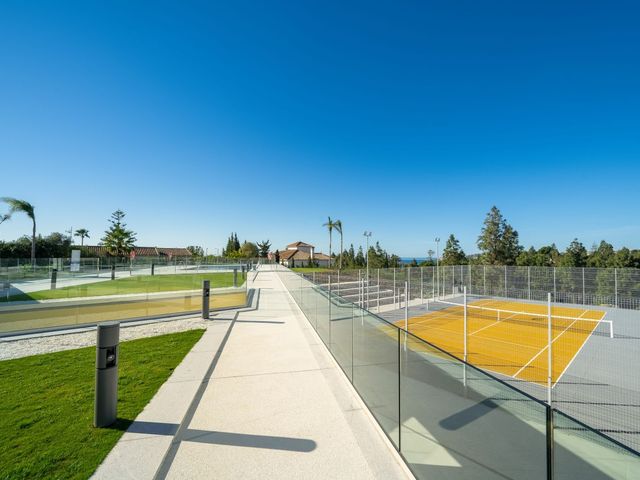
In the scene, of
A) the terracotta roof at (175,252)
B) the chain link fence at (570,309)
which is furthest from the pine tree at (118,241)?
the chain link fence at (570,309)

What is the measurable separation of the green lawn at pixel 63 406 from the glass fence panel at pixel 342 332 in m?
3.24

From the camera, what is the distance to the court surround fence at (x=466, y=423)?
1352 millimetres

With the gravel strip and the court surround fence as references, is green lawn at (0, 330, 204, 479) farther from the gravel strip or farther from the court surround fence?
the court surround fence

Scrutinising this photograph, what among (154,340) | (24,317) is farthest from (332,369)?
(24,317)

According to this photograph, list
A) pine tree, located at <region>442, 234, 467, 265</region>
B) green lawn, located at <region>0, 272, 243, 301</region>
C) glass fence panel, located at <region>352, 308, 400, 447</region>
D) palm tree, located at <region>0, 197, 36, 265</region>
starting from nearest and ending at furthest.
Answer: glass fence panel, located at <region>352, 308, 400, 447</region>
green lawn, located at <region>0, 272, 243, 301</region>
palm tree, located at <region>0, 197, 36, 265</region>
pine tree, located at <region>442, 234, 467, 265</region>

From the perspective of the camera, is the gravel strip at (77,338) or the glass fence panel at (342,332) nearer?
the glass fence panel at (342,332)

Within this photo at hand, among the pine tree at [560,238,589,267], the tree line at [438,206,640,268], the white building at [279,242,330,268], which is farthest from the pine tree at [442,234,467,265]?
the white building at [279,242,330,268]

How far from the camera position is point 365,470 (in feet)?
9.74

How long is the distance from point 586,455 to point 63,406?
228 inches

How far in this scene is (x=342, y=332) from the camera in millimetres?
5832

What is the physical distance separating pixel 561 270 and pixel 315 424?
2628cm

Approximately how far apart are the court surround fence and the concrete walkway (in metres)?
0.46

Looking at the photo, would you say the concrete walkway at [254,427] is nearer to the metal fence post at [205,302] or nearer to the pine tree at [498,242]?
the metal fence post at [205,302]

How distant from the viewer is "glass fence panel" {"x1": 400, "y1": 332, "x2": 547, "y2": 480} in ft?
5.36
